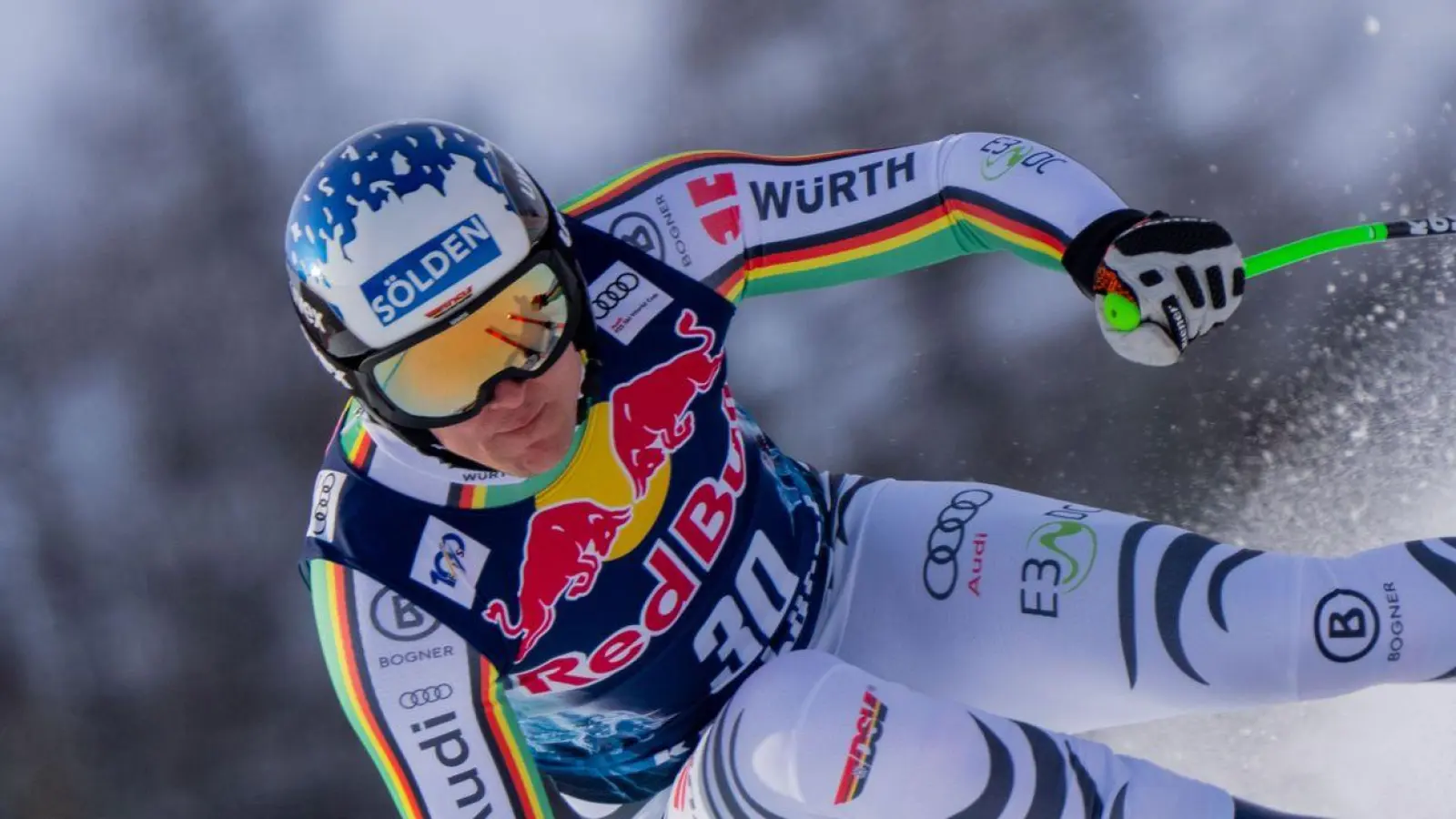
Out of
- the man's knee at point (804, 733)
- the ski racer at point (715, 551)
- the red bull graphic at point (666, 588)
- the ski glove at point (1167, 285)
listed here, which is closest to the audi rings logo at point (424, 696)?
the ski racer at point (715, 551)

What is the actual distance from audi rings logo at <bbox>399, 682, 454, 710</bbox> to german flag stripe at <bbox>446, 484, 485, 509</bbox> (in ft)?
0.60

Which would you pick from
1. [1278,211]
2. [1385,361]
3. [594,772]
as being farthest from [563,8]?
[594,772]

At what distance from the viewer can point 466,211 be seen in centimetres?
135

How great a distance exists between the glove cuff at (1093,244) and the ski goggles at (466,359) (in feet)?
1.86

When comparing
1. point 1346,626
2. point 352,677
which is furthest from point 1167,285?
point 352,677

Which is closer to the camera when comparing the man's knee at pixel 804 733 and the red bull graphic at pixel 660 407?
the man's knee at pixel 804 733

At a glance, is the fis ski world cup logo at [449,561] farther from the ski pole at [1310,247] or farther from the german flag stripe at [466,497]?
the ski pole at [1310,247]

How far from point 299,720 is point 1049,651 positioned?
2186mm

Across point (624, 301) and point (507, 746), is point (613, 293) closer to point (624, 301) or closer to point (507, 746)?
point (624, 301)

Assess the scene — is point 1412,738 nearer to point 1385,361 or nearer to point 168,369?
point 1385,361

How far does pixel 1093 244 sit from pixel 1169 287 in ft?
0.42

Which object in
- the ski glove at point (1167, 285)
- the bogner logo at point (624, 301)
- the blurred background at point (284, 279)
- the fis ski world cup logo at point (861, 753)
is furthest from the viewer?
the blurred background at point (284, 279)

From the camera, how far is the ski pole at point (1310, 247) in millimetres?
1456

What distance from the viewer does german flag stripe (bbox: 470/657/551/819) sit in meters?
1.33
